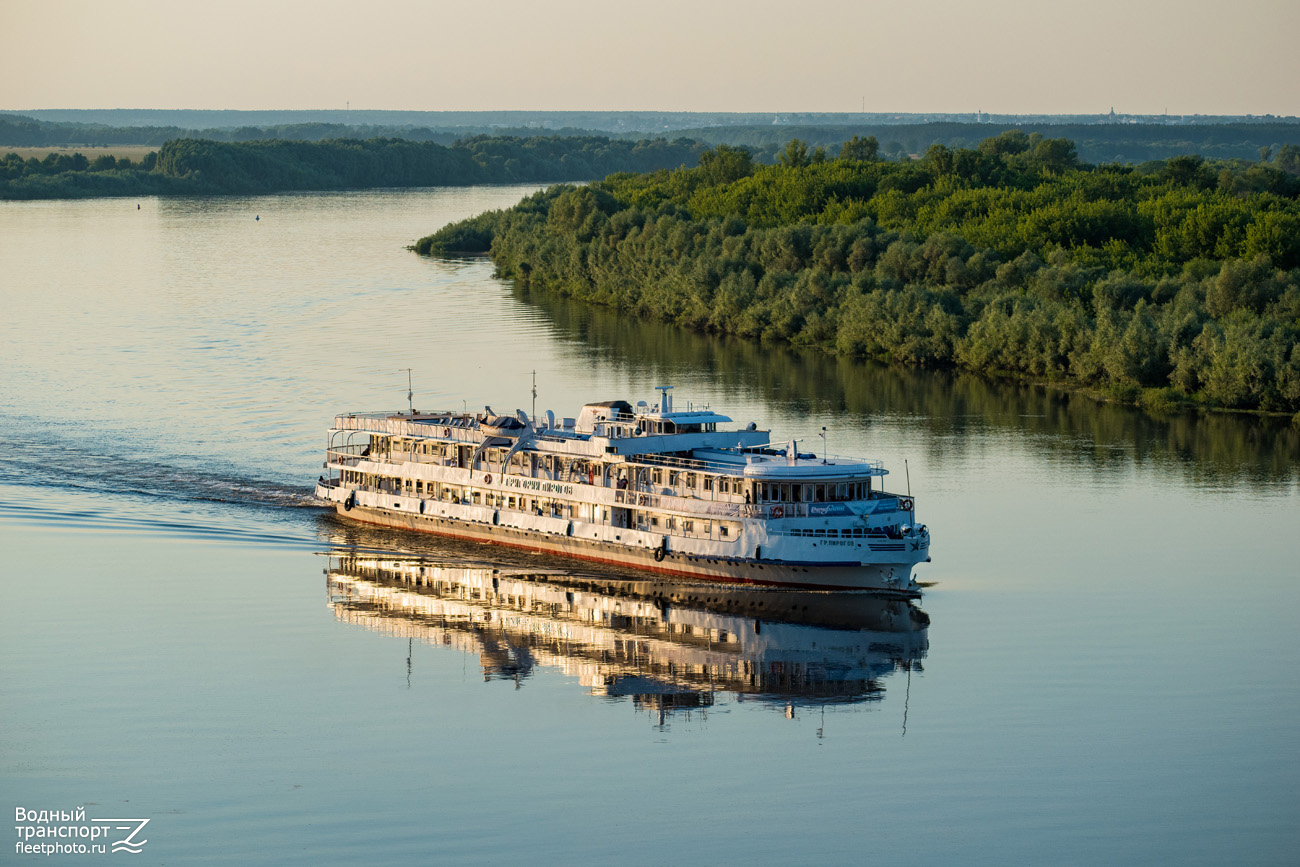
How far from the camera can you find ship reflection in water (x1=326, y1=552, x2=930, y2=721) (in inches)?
1346

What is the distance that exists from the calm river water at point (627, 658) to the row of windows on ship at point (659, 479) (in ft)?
7.98

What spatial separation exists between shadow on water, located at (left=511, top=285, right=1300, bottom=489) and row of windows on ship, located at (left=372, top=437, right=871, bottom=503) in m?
14.9

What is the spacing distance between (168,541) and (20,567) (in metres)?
3.79

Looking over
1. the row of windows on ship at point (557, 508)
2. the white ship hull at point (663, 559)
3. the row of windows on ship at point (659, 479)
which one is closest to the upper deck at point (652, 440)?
the row of windows on ship at point (659, 479)

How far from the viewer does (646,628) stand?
3800cm

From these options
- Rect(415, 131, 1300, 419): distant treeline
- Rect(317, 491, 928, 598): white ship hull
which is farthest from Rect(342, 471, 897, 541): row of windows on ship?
Rect(415, 131, 1300, 419): distant treeline

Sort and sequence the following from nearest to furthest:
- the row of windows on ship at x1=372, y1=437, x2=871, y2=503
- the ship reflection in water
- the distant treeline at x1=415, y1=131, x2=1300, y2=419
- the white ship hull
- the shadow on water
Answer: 1. the ship reflection in water
2. the white ship hull
3. the row of windows on ship at x1=372, y1=437, x2=871, y2=503
4. the shadow on water
5. the distant treeline at x1=415, y1=131, x2=1300, y2=419

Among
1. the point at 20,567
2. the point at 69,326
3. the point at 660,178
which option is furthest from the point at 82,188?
the point at 20,567

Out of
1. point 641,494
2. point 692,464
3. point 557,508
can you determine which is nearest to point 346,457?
point 557,508

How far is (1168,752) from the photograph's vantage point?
29688 mm

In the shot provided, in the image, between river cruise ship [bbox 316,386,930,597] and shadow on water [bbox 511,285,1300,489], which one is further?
shadow on water [bbox 511,285,1300,489]

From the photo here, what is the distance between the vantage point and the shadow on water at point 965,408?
54281mm

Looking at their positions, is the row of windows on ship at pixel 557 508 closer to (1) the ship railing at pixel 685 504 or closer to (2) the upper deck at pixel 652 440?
(1) the ship railing at pixel 685 504

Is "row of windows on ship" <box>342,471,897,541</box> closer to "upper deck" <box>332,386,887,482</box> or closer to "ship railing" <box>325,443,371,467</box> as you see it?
"ship railing" <box>325,443,371,467</box>
